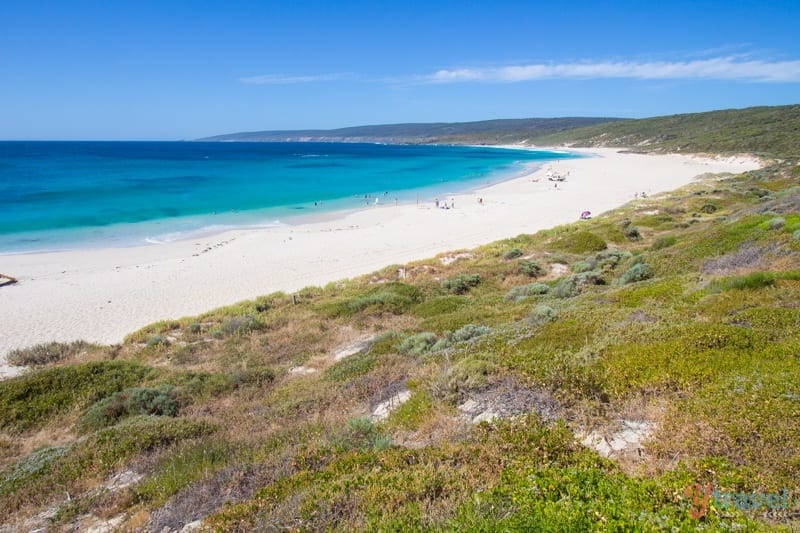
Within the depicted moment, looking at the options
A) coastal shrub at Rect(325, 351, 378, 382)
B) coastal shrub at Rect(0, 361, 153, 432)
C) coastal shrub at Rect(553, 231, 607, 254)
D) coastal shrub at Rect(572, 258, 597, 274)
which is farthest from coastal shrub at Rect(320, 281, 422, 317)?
coastal shrub at Rect(553, 231, 607, 254)

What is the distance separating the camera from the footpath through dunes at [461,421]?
3.91m

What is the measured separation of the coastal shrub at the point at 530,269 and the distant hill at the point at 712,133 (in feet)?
219

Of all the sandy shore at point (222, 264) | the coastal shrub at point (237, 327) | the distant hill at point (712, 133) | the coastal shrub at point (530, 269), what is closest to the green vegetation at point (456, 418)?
the coastal shrub at point (237, 327)

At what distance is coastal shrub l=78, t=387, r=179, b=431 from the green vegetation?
0.12 feet

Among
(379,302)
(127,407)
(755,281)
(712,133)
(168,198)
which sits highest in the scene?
(712,133)

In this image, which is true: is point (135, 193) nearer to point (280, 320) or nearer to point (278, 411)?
point (280, 320)

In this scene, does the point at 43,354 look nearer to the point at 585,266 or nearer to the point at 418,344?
the point at 418,344

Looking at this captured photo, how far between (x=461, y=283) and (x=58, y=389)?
11.3 meters

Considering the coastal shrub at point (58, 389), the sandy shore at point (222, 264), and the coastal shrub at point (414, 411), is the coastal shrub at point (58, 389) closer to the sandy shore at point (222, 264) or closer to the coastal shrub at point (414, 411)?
the sandy shore at point (222, 264)

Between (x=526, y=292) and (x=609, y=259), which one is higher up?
(x=609, y=259)

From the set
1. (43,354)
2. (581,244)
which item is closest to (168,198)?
(43,354)

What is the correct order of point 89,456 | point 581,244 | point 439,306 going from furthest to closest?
point 581,244 < point 439,306 < point 89,456

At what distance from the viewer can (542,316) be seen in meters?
9.26

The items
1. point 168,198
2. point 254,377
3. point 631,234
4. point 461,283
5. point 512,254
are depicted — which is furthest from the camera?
point 168,198
